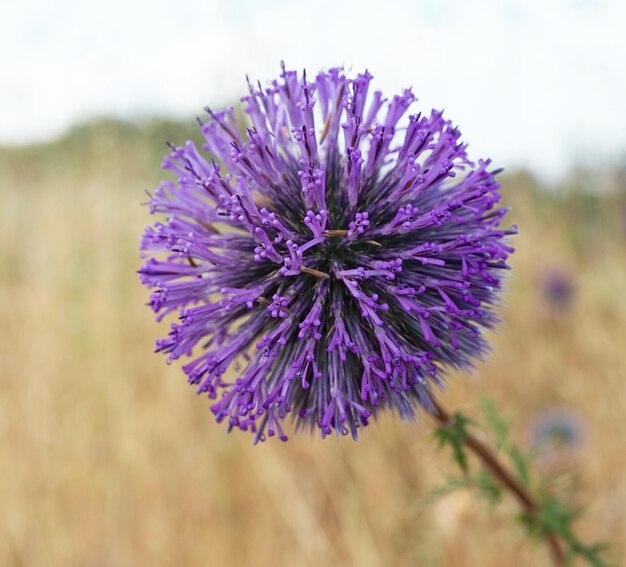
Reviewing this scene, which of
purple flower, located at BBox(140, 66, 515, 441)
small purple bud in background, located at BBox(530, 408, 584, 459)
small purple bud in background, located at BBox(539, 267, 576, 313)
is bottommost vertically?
small purple bud in background, located at BBox(530, 408, 584, 459)

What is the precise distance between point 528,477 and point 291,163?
1.15 m

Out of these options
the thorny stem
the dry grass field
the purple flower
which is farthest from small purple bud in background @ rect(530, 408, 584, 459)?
the purple flower

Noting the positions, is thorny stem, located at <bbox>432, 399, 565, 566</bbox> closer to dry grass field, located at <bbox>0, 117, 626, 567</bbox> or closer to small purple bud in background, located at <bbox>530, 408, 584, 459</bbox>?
dry grass field, located at <bbox>0, 117, 626, 567</bbox>

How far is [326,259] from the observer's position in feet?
5.13

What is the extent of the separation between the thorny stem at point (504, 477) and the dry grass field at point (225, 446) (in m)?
0.23

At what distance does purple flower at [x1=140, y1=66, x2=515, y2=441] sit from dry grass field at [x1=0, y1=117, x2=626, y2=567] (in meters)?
0.99

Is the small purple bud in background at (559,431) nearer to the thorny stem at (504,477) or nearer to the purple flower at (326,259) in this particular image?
the thorny stem at (504,477)

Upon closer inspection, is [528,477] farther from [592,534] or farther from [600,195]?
[600,195]

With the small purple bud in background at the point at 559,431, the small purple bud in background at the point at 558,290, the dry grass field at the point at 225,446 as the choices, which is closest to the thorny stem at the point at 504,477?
the dry grass field at the point at 225,446

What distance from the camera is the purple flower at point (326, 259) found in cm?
139

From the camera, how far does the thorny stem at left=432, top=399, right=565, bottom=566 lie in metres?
1.50

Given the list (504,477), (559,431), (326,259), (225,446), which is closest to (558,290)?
(559,431)

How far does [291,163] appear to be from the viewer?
1688 mm

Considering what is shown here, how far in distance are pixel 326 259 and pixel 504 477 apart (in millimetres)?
772
